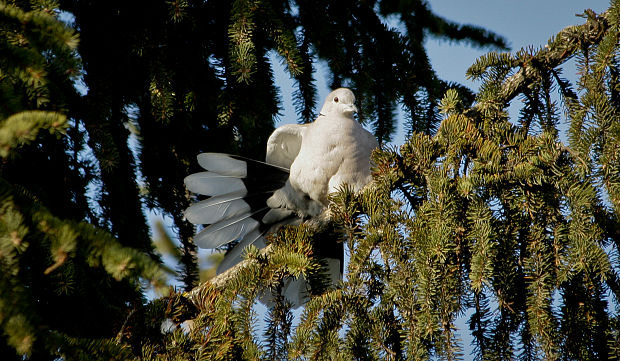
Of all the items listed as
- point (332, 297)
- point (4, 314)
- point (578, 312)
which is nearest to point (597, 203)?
point (578, 312)

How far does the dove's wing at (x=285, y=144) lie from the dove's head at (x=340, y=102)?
25cm

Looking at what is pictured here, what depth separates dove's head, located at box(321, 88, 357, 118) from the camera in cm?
308

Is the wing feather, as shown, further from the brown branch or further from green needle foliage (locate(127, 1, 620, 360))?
the brown branch

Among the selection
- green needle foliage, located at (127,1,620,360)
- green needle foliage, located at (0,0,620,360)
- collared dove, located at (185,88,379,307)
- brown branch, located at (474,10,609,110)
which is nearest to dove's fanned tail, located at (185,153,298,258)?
collared dove, located at (185,88,379,307)

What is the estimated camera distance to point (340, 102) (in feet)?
10.2

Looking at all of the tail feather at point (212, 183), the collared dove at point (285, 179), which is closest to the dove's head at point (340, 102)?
the collared dove at point (285, 179)

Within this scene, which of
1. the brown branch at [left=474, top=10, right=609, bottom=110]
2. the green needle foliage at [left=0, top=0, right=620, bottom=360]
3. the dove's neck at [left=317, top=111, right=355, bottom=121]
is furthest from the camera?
the dove's neck at [left=317, top=111, right=355, bottom=121]

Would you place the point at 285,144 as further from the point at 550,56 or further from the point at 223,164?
the point at 550,56

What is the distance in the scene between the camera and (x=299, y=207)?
340 cm

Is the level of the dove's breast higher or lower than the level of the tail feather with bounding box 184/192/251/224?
higher

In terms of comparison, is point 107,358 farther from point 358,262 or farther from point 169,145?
point 169,145

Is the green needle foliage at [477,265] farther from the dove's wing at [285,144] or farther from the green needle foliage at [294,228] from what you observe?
the dove's wing at [285,144]

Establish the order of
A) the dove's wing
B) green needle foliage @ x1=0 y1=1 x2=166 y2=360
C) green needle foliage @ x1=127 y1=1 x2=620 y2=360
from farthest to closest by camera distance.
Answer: the dove's wing
green needle foliage @ x1=127 y1=1 x2=620 y2=360
green needle foliage @ x1=0 y1=1 x2=166 y2=360

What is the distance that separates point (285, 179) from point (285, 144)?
25 cm
